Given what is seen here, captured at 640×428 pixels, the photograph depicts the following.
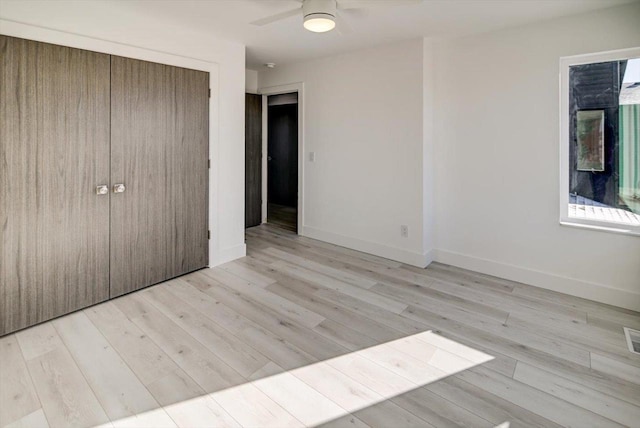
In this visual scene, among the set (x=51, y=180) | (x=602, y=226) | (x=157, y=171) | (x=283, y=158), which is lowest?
(x=602, y=226)

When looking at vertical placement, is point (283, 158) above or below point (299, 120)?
below

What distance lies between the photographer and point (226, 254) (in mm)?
3668

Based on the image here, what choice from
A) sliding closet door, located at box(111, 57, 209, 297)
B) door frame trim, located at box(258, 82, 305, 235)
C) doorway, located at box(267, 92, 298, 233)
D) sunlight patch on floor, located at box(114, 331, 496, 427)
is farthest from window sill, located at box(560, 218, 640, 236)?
doorway, located at box(267, 92, 298, 233)

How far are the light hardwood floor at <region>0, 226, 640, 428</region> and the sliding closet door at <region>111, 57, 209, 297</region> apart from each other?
33cm

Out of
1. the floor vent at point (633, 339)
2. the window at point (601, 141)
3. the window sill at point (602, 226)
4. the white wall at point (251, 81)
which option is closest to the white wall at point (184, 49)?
the white wall at point (251, 81)

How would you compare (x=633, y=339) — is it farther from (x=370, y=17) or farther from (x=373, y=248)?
(x=370, y=17)

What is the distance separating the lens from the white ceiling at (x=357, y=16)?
8.39 ft

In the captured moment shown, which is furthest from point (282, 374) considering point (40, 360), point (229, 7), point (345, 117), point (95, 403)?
point (345, 117)

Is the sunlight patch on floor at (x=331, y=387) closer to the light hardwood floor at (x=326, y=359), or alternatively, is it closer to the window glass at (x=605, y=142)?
the light hardwood floor at (x=326, y=359)

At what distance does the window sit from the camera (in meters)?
2.69

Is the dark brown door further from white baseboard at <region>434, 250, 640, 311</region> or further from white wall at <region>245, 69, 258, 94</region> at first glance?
white baseboard at <region>434, 250, 640, 311</region>

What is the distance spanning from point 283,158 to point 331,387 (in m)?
5.85

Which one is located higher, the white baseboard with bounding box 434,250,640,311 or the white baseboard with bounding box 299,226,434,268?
the white baseboard with bounding box 299,226,434,268

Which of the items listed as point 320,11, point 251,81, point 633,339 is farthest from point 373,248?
point 251,81
